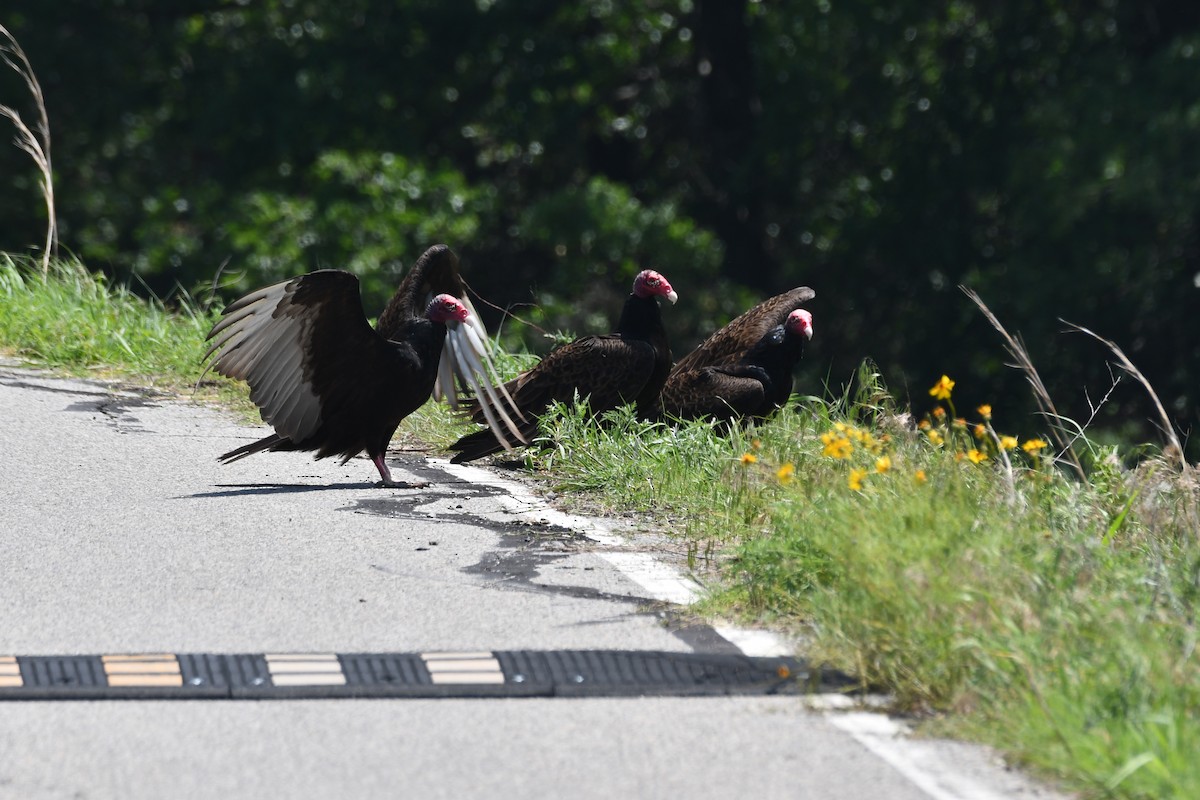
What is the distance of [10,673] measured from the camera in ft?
14.7

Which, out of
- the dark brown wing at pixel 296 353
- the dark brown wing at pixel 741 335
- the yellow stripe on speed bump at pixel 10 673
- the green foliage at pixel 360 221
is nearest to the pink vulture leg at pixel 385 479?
the dark brown wing at pixel 296 353

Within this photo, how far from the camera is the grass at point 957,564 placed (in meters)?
3.84

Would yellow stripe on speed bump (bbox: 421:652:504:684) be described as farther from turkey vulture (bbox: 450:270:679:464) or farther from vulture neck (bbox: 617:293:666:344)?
vulture neck (bbox: 617:293:666:344)

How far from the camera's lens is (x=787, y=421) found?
8.12 metres

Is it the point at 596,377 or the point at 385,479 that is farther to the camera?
the point at 596,377

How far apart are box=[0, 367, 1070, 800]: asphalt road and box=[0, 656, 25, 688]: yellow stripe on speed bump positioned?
8cm

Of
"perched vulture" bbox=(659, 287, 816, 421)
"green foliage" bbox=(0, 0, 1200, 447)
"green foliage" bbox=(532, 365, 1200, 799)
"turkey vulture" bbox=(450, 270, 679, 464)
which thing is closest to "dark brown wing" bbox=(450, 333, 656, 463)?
"turkey vulture" bbox=(450, 270, 679, 464)

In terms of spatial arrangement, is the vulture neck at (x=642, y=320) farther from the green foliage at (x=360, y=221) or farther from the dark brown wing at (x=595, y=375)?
the green foliage at (x=360, y=221)

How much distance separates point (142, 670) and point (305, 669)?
414 millimetres

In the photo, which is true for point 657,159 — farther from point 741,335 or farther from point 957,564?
point 957,564

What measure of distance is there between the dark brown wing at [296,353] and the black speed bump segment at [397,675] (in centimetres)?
268

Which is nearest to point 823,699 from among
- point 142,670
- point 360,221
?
point 142,670

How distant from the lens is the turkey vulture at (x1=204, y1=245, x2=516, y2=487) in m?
7.18

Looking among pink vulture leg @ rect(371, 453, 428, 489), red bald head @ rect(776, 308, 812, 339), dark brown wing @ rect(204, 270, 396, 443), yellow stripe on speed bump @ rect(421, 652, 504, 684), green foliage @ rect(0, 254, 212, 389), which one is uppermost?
dark brown wing @ rect(204, 270, 396, 443)
